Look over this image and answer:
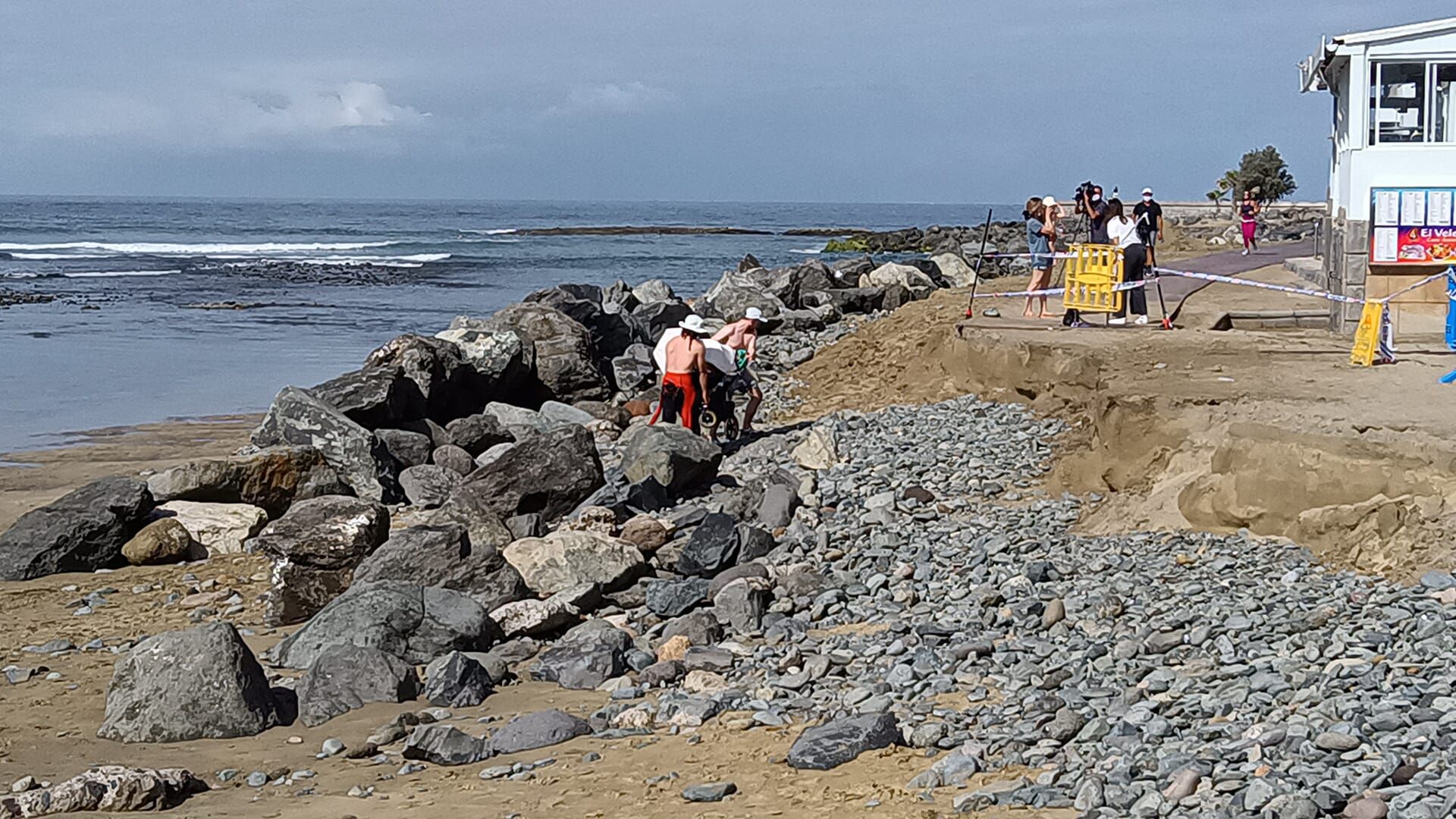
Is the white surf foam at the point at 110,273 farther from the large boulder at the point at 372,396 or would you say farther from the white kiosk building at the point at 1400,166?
the white kiosk building at the point at 1400,166

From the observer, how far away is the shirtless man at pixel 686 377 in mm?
14320

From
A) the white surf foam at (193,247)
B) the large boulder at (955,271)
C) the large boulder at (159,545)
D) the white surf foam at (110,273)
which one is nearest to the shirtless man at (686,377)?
the large boulder at (159,545)

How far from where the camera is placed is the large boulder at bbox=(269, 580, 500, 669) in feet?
30.3

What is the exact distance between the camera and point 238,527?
12656 mm

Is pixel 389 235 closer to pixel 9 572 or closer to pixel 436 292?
pixel 436 292

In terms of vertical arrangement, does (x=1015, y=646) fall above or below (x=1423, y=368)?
below

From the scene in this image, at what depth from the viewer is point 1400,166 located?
16.0m

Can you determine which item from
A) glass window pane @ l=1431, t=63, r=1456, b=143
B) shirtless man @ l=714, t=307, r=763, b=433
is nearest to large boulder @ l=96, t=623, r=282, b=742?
shirtless man @ l=714, t=307, r=763, b=433

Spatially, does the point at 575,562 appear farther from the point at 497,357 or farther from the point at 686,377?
the point at 497,357

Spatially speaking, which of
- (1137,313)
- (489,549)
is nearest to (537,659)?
(489,549)

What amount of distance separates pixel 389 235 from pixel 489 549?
72.9 meters

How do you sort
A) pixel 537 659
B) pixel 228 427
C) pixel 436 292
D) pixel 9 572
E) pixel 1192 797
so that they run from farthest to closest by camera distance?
pixel 436 292, pixel 228 427, pixel 9 572, pixel 537 659, pixel 1192 797

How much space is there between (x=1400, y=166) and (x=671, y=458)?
864cm

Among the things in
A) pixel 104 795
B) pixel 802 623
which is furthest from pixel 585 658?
pixel 104 795
